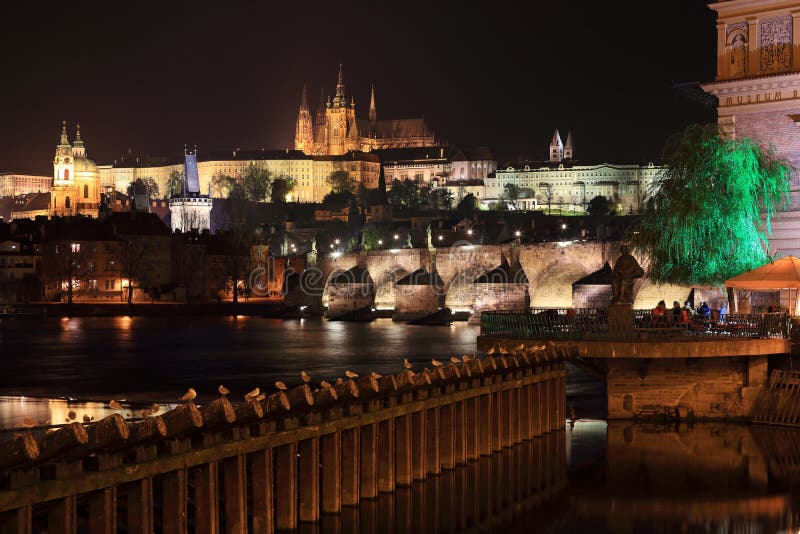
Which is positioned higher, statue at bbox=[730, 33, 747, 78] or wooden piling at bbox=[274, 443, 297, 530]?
statue at bbox=[730, 33, 747, 78]

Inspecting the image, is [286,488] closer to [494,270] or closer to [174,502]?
[174,502]

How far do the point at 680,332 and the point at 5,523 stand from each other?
1980 cm

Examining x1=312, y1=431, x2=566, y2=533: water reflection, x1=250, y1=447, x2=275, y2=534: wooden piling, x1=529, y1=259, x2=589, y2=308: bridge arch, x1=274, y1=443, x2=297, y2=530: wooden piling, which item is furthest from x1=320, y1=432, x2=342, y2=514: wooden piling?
x1=529, y1=259, x2=589, y2=308: bridge arch

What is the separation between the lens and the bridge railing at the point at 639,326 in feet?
102

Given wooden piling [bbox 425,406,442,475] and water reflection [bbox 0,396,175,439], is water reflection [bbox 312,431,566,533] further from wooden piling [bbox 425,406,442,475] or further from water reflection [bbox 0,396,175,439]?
water reflection [bbox 0,396,175,439]

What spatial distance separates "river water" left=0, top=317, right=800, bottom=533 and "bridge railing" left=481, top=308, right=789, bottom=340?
2.23 metres

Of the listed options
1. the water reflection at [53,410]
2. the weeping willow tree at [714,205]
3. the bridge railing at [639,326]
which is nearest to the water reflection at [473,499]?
the bridge railing at [639,326]

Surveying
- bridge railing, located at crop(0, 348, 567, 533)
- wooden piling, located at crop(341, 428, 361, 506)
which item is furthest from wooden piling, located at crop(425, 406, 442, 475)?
wooden piling, located at crop(341, 428, 361, 506)

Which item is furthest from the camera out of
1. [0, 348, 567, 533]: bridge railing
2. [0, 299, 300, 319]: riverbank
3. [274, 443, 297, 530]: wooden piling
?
[0, 299, 300, 319]: riverbank

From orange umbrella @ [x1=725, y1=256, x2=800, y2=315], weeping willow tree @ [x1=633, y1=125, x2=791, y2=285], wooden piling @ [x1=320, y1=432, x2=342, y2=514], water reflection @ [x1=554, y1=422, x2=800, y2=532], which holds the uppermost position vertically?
weeping willow tree @ [x1=633, y1=125, x2=791, y2=285]

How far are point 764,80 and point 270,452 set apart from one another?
20999mm

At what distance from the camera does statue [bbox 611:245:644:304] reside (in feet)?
102

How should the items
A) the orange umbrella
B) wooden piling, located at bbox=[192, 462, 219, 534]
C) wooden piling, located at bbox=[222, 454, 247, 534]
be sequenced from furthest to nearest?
the orange umbrella → wooden piling, located at bbox=[222, 454, 247, 534] → wooden piling, located at bbox=[192, 462, 219, 534]

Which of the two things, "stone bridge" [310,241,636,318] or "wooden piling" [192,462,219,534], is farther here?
"stone bridge" [310,241,636,318]
